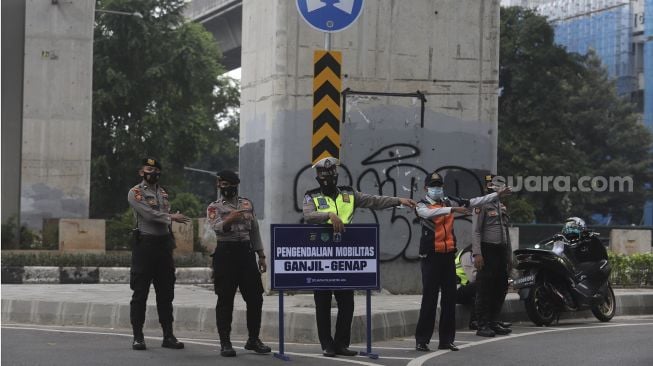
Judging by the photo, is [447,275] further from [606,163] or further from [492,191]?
[606,163]

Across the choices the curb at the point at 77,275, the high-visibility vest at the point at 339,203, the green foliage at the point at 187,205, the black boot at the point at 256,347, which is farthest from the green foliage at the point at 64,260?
the green foliage at the point at 187,205

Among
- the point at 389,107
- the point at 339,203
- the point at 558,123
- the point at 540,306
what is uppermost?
the point at 558,123

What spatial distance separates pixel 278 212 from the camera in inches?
630

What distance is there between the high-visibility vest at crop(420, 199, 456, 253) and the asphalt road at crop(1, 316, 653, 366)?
0.97 m

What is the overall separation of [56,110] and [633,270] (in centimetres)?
1521

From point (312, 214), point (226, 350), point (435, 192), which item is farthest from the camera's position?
point (435, 192)

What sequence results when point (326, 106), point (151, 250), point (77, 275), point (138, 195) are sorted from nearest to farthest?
point (138, 195)
point (151, 250)
point (326, 106)
point (77, 275)

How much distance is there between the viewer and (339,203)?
11.0 meters

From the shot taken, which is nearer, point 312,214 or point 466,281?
point 312,214

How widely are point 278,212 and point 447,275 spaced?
468cm

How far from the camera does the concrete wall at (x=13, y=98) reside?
29.6 metres

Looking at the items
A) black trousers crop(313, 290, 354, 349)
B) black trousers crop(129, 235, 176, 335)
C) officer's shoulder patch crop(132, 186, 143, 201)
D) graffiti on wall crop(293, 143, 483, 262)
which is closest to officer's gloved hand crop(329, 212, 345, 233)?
black trousers crop(313, 290, 354, 349)

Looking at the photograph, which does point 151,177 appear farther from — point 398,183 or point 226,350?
point 398,183

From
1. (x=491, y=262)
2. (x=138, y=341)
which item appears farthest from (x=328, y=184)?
(x=491, y=262)
